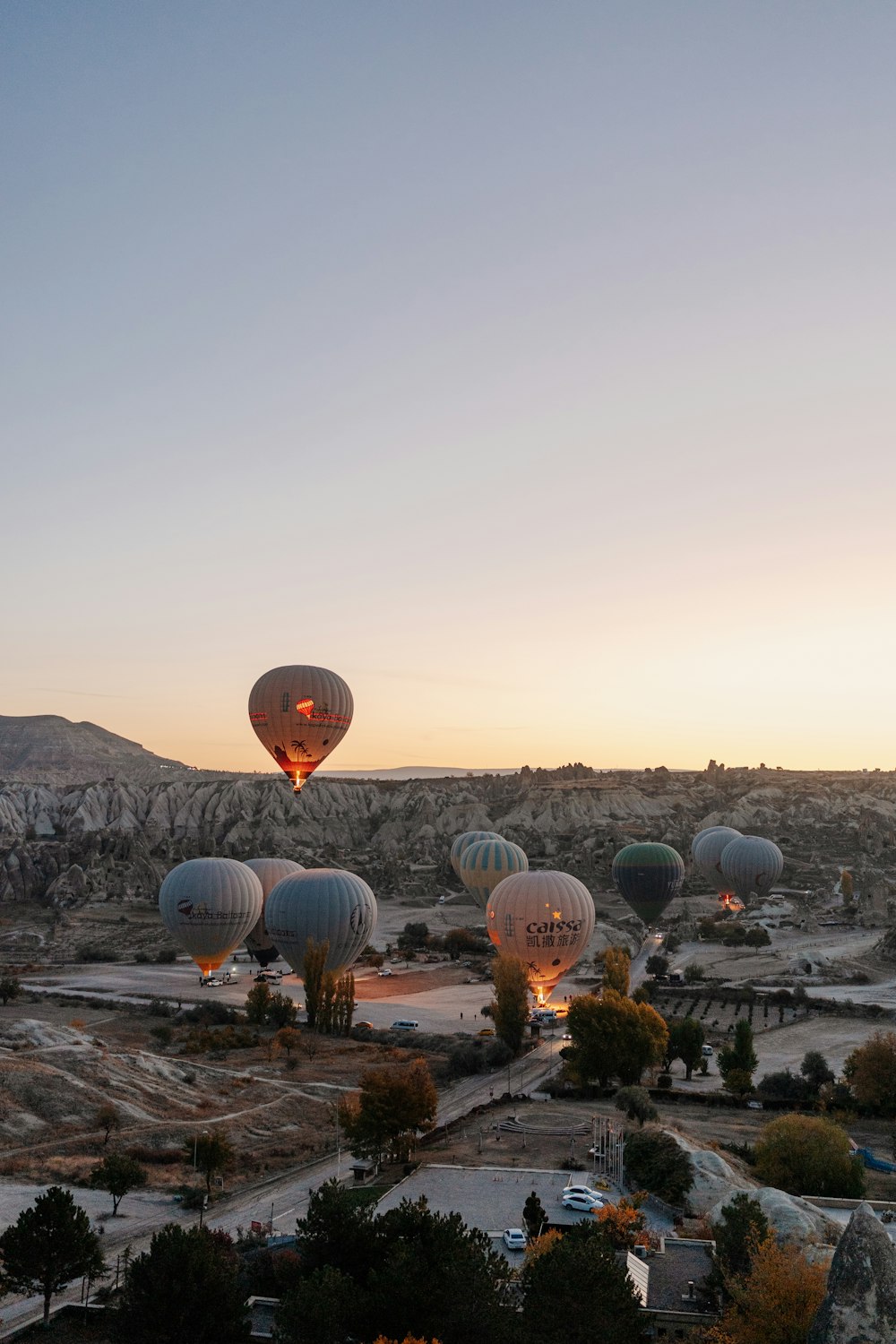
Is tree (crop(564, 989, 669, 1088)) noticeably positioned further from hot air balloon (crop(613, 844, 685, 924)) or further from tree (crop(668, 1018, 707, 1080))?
hot air balloon (crop(613, 844, 685, 924))

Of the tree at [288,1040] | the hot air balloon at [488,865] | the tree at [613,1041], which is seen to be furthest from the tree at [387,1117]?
the hot air balloon at [488,865]

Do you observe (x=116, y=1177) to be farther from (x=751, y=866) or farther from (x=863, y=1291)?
(x=751, y=866)

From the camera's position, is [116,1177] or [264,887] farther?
[264,887]

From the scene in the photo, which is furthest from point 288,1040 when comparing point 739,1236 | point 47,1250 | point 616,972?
point 739,1236

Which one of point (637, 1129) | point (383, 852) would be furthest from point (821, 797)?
point (637, 1129)

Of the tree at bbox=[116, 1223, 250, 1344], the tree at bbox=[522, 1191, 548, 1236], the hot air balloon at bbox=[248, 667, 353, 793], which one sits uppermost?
the hot air balloon at bbox=[248, 667, 353, 793]

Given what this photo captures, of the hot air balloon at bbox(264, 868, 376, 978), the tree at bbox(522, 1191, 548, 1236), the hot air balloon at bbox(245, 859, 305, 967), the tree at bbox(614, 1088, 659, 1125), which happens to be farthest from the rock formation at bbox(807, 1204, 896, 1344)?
the hot air balloon at bbox(245, 859, 305, 967)
